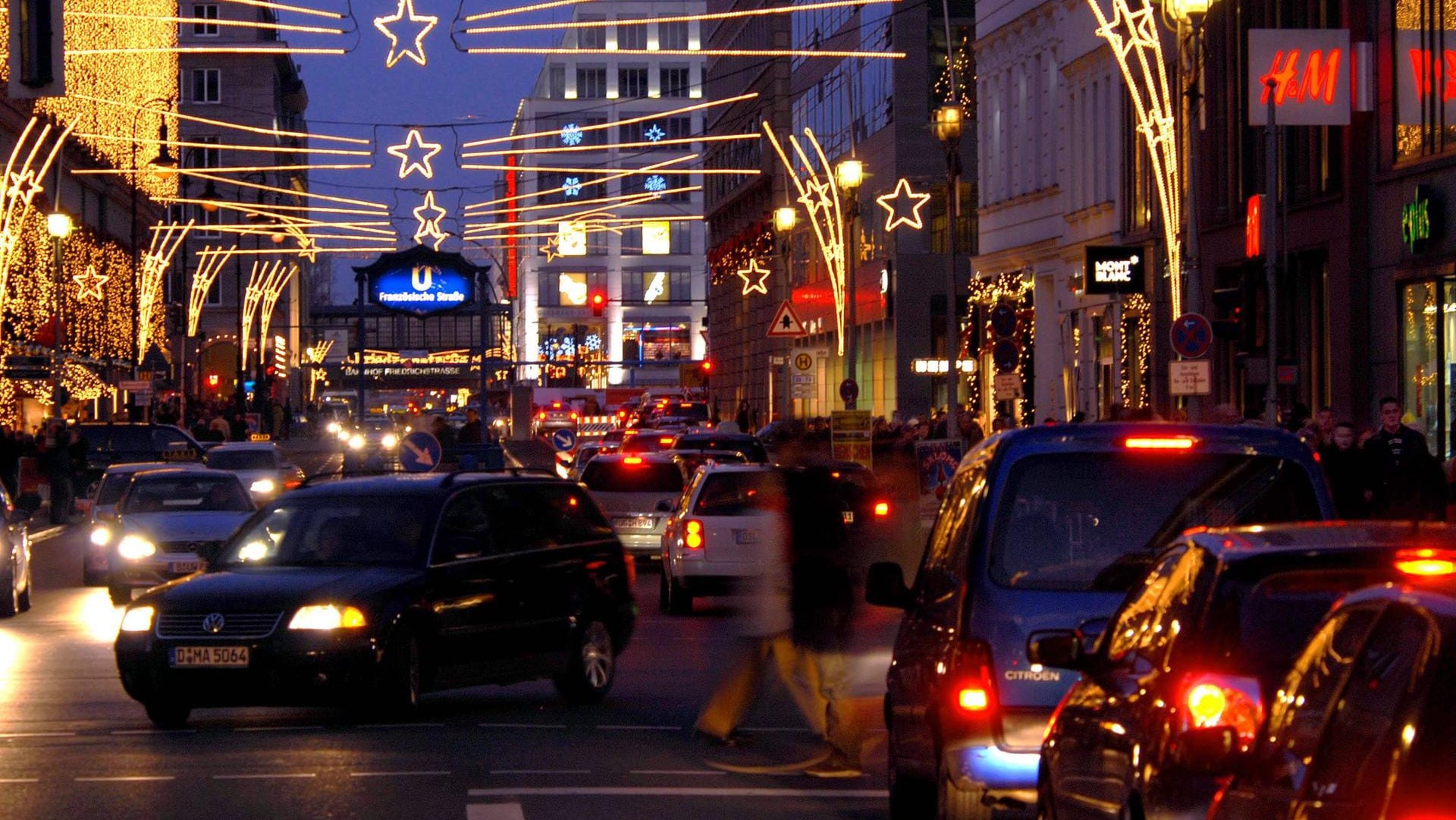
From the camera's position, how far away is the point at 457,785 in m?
11.6

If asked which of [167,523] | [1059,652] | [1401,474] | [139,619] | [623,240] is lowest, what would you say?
[139,619]

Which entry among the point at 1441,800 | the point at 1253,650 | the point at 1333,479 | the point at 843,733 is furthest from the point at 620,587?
the point at 1441,800

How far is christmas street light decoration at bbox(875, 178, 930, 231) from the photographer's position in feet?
207

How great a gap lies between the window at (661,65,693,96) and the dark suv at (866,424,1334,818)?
513 feet

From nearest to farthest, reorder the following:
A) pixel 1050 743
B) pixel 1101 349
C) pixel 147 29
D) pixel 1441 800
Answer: pixel 1441 800, pixel 1050 743, pixel 1101 349, pixel 147 29

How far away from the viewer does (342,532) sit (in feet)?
50.3

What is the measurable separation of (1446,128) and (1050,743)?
2447cm

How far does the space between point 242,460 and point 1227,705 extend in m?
35.7

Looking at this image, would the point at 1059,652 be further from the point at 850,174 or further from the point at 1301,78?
the point at 850,174

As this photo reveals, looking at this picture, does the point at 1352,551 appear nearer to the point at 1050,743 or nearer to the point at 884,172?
the point at 1050,743

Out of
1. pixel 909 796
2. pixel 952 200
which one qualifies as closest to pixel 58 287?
pixel 952 200

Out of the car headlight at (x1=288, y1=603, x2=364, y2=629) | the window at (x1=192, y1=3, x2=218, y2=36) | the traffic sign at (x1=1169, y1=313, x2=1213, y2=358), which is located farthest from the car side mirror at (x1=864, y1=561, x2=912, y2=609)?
the window at (x1=192, y1=3, x2=218, y2=36)

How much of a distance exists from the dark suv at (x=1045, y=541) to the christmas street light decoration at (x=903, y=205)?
52.8 m

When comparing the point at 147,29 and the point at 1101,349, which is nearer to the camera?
the point at 1101,349
